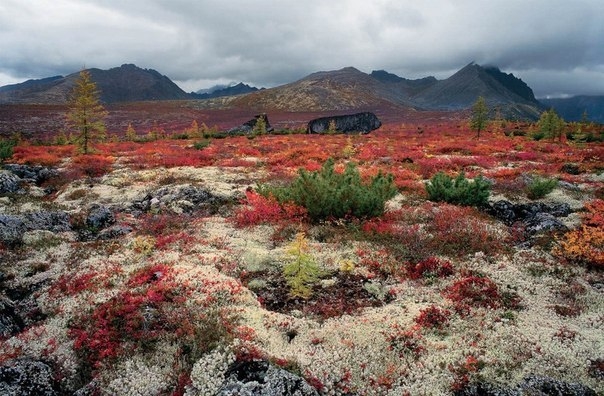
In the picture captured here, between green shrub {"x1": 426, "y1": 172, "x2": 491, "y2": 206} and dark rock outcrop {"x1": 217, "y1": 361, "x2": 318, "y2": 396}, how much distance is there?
1368cm

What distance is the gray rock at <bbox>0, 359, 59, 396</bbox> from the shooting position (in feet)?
23.3

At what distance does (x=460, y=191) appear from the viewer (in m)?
18.2

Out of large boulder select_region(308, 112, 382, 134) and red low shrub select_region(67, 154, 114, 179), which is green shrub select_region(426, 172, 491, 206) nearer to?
red low shrub select_region(67, 154, 114, 179)

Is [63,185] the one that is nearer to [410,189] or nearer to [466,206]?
[410,189]

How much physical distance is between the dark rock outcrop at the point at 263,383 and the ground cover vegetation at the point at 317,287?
0.94 feet

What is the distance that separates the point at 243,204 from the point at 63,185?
42.3 ft

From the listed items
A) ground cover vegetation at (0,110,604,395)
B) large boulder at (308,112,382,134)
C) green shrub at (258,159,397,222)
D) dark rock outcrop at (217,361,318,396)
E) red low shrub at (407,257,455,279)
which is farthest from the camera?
large boulder at (308,112,382,134)

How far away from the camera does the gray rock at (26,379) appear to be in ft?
23.3

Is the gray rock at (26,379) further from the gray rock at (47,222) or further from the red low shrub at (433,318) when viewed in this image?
the gray rock at (47,222)

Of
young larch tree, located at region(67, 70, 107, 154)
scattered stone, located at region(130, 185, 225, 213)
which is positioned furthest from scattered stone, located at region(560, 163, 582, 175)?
young larch tree, located at region(67, 70, 107, 154)

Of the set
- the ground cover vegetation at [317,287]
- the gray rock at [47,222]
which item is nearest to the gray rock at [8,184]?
the ground cover vegetation at [317,287]

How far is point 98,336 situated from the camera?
8.45 m

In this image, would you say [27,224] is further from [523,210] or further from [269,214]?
[523,210]

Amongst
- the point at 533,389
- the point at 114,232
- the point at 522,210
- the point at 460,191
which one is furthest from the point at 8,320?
the point at 522,210
